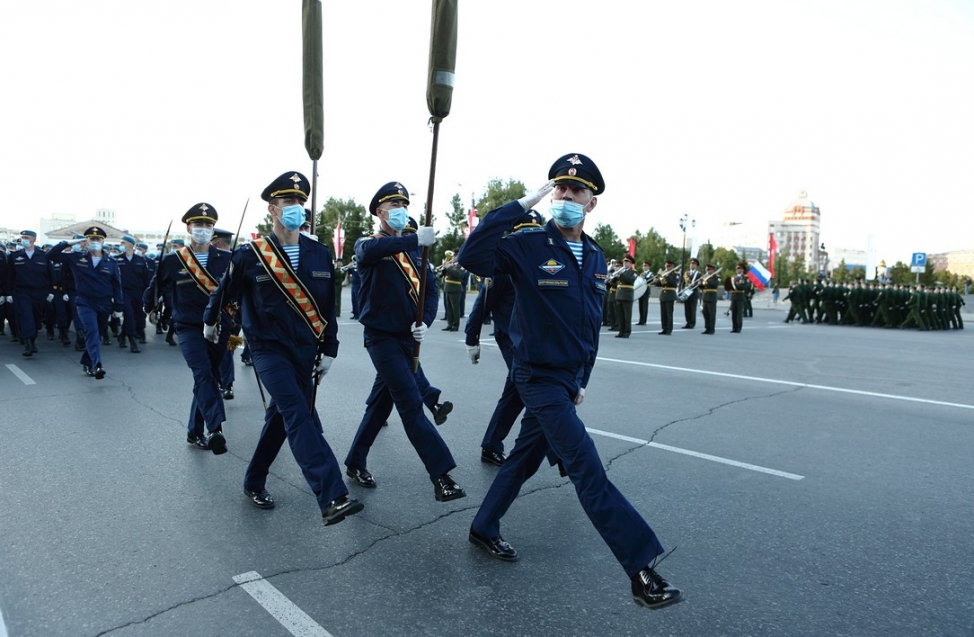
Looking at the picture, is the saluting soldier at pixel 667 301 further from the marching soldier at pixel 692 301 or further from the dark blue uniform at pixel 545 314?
the dark blue uniform at pixel 545 314

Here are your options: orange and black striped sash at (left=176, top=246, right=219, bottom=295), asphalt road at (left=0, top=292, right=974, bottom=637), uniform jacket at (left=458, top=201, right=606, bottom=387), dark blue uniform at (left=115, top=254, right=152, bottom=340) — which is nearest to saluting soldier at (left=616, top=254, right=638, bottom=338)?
asphalt road at (left=0, top=292, right=974, bottom=637)

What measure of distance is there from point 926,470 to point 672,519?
2.58 meters

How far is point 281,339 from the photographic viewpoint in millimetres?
4215

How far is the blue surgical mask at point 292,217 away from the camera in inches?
172

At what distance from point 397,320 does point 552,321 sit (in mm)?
1596

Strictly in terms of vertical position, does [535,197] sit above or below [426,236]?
above

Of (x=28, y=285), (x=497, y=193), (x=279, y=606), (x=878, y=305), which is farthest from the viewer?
(x=497, y=193)

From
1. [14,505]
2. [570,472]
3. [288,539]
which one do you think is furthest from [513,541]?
[14,505]

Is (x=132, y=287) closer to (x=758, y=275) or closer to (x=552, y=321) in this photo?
(x=552, y=321)

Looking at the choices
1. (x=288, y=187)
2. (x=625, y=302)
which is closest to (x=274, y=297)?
(x=288, y=187)

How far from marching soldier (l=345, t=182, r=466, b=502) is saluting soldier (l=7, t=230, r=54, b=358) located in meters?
9.50

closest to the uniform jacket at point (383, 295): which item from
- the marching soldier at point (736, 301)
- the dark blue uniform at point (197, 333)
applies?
the dark blue uniform at point (197, 333)

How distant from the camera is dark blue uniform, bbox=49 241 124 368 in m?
9.34

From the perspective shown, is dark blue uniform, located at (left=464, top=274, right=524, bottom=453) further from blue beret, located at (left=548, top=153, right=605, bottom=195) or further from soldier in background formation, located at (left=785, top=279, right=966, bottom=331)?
soldier in background formation, located at (left=785, top=279, right=966, bottom=331)
